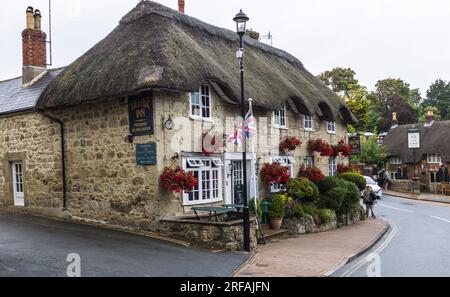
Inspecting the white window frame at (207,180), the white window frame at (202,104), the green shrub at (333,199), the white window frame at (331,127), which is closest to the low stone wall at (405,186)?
the white window frame at (331,127)

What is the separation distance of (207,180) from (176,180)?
243 cm

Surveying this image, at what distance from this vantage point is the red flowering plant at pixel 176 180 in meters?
13.7

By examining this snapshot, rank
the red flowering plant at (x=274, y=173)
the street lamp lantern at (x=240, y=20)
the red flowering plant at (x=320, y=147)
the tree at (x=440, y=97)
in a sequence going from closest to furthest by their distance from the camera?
the street lamp lantern at (x=240, y=20)
the red flowering plant at (x=274, y=173)
the red flowering plant at (x=320, y=147)
the tree at (x=440, y=97)

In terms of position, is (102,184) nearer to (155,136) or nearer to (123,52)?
(155,136)

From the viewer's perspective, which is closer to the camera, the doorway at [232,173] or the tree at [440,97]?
the doorway at [232,173]

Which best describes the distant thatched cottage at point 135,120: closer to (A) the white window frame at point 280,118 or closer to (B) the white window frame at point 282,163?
(A) the white window frame at point 280,118

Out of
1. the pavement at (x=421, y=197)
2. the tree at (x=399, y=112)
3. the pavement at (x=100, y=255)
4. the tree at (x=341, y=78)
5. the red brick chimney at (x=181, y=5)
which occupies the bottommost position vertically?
the pavement at (x=421, y=197)

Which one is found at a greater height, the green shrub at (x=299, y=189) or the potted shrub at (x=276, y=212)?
the green shrub at (x=299, y=189)

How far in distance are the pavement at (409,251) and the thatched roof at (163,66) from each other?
621 centimetres

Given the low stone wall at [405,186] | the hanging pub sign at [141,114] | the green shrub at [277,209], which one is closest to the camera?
the hanging pub sign at [141,114]

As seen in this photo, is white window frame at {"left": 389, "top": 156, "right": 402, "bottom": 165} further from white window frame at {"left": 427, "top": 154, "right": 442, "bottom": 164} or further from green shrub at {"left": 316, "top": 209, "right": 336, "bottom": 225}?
green shrub at {"left": 316, "top": 209, "right": 336, "bottom": 225}

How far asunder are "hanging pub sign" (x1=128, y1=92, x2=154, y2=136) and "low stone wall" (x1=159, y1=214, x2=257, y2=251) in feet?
8.64

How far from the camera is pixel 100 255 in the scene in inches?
424

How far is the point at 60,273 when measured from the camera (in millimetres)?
8953
